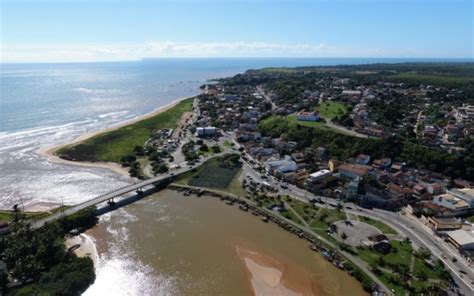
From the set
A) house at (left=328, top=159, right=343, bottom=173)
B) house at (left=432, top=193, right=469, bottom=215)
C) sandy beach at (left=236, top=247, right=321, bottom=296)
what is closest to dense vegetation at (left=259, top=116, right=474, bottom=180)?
house at (left=328, top=159, right=343, bottom=173)

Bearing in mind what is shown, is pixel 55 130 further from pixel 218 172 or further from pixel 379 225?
pixel 379 225

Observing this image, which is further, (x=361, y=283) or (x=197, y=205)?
(x=197, y=205)

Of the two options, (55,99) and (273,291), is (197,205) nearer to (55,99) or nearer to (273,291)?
(273,291)

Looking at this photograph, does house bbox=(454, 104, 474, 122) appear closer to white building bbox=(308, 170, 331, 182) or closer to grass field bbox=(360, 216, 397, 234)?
white building bbox=(308, 170, 331, 182)

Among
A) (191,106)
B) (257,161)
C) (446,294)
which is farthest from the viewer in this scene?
(191,106)

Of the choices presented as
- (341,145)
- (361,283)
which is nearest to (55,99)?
(341,145)

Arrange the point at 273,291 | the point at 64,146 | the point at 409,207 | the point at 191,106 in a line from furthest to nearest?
the point at 191,106 < the point at 64,146 < the point at 409,207 < the point at 273,291
